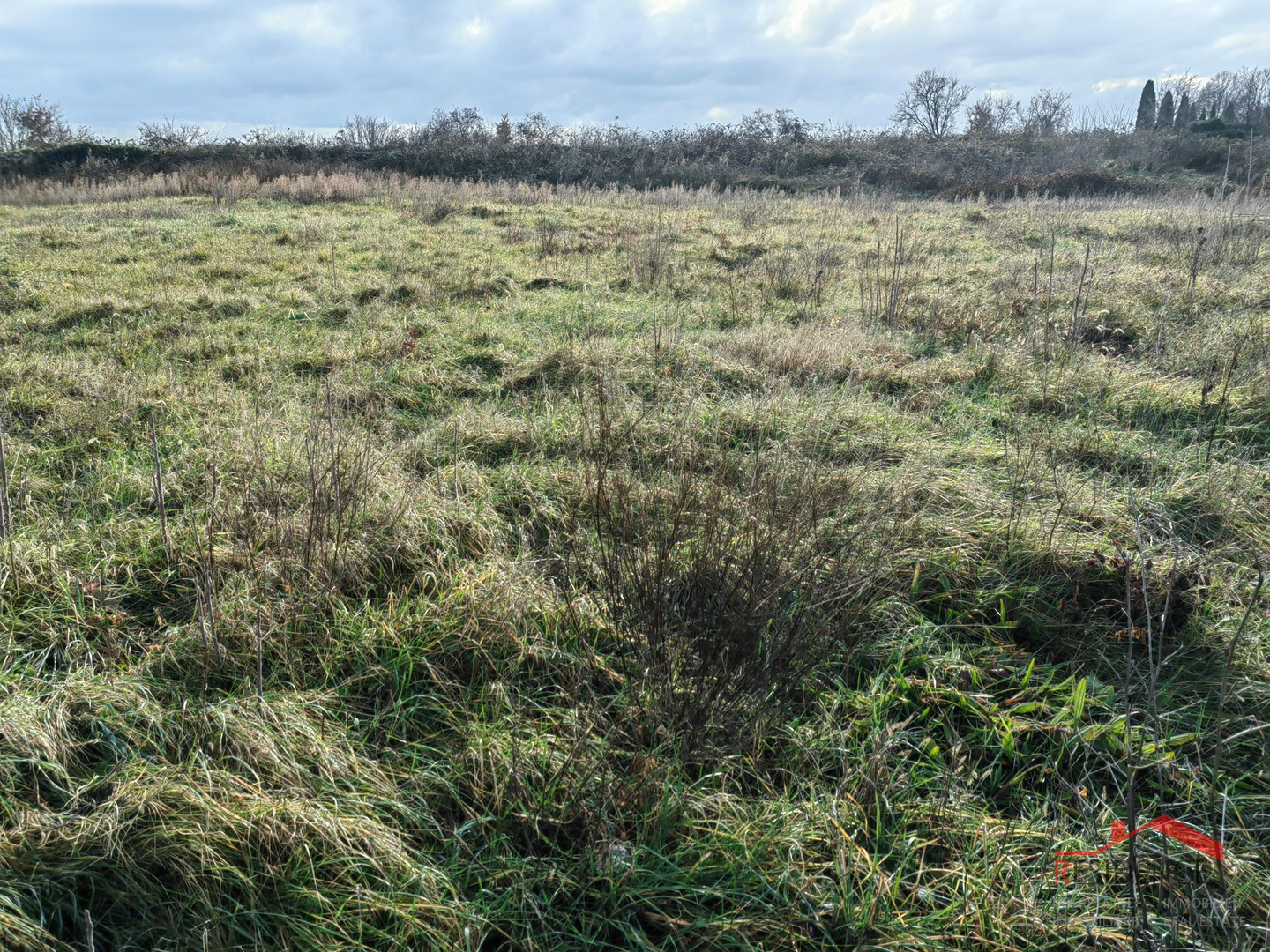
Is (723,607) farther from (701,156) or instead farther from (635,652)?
(701,156)

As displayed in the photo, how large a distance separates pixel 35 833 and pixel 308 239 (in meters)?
10.4

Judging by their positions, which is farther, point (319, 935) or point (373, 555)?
point (373, 555)

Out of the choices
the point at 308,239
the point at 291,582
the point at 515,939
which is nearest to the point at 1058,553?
the point at 515,939

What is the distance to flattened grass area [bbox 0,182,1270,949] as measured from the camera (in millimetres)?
1868

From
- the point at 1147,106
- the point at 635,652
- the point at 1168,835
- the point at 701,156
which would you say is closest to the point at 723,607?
the point at 635,652

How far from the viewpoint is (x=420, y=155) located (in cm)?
2711

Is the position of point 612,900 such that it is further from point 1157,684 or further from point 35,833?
point 1157,684

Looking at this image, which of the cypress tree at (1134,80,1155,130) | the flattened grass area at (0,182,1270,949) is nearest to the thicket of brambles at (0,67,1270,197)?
the cypress tree at (1134,80,1155,130)

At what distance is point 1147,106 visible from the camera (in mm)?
39344

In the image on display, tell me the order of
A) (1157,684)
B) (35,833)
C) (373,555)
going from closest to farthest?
(35,833) → (1157,684) → (373,555)

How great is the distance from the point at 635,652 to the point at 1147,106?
5096 cm

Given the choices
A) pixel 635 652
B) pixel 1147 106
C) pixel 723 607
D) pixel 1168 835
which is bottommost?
pixel 1168 835

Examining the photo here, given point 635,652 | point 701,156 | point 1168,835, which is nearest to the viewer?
point 1168,835

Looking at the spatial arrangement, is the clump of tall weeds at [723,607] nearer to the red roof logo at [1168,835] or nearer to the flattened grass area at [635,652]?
the flattened grass area at [635,652]
